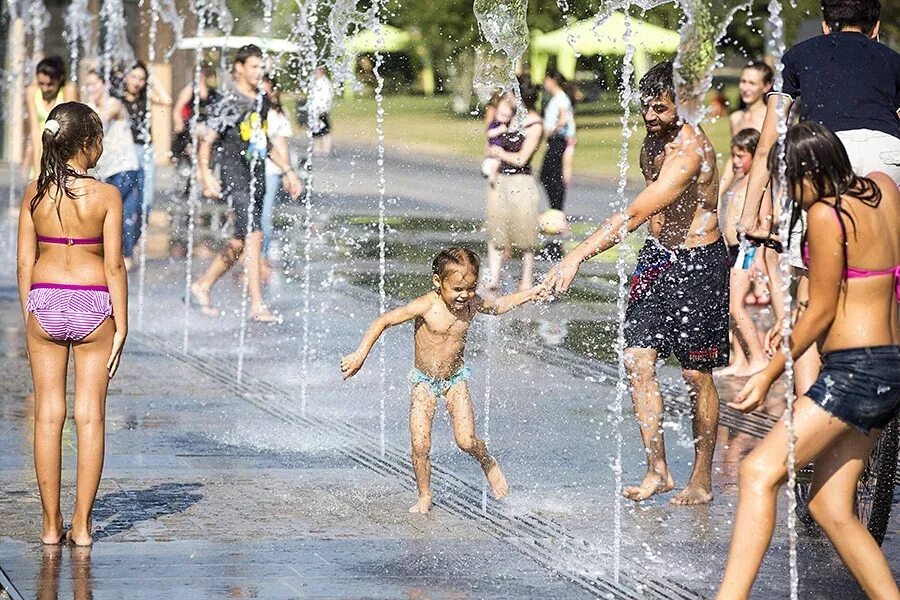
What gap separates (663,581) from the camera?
6.19 metres

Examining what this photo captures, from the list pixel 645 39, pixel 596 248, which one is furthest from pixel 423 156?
pixel 596 248

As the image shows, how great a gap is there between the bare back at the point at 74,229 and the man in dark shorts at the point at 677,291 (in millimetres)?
2157

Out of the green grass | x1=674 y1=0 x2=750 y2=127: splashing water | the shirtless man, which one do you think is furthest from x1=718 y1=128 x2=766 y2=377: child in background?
the green grass

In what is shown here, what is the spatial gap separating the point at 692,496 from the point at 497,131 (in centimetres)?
828

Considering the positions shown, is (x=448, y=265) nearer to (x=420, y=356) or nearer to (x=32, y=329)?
(x=420, y=356)

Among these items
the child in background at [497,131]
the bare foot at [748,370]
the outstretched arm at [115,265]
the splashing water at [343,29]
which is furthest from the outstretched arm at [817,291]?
the child in background at [497,131]

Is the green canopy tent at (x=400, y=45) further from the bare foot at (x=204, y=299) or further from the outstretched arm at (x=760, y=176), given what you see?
the outstretched arm at (x=760, y=176)

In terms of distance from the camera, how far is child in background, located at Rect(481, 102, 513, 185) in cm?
1534

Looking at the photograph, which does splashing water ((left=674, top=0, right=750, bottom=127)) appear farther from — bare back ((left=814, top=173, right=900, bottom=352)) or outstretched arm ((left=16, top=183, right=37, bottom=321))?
bare back ((left=814, top=173, right=900, bottom=352))

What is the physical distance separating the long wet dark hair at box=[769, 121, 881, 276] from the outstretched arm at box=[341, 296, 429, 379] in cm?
216

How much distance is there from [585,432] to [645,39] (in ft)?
101

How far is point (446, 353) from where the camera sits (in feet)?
24.1

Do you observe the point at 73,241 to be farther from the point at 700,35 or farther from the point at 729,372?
the point at 700,35

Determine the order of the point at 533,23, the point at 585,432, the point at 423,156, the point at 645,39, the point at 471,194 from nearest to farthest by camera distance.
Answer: the point at 585,432 < the point at 471,194 < the point at 423,156 < the point at 645,39 < the point at 533,23
